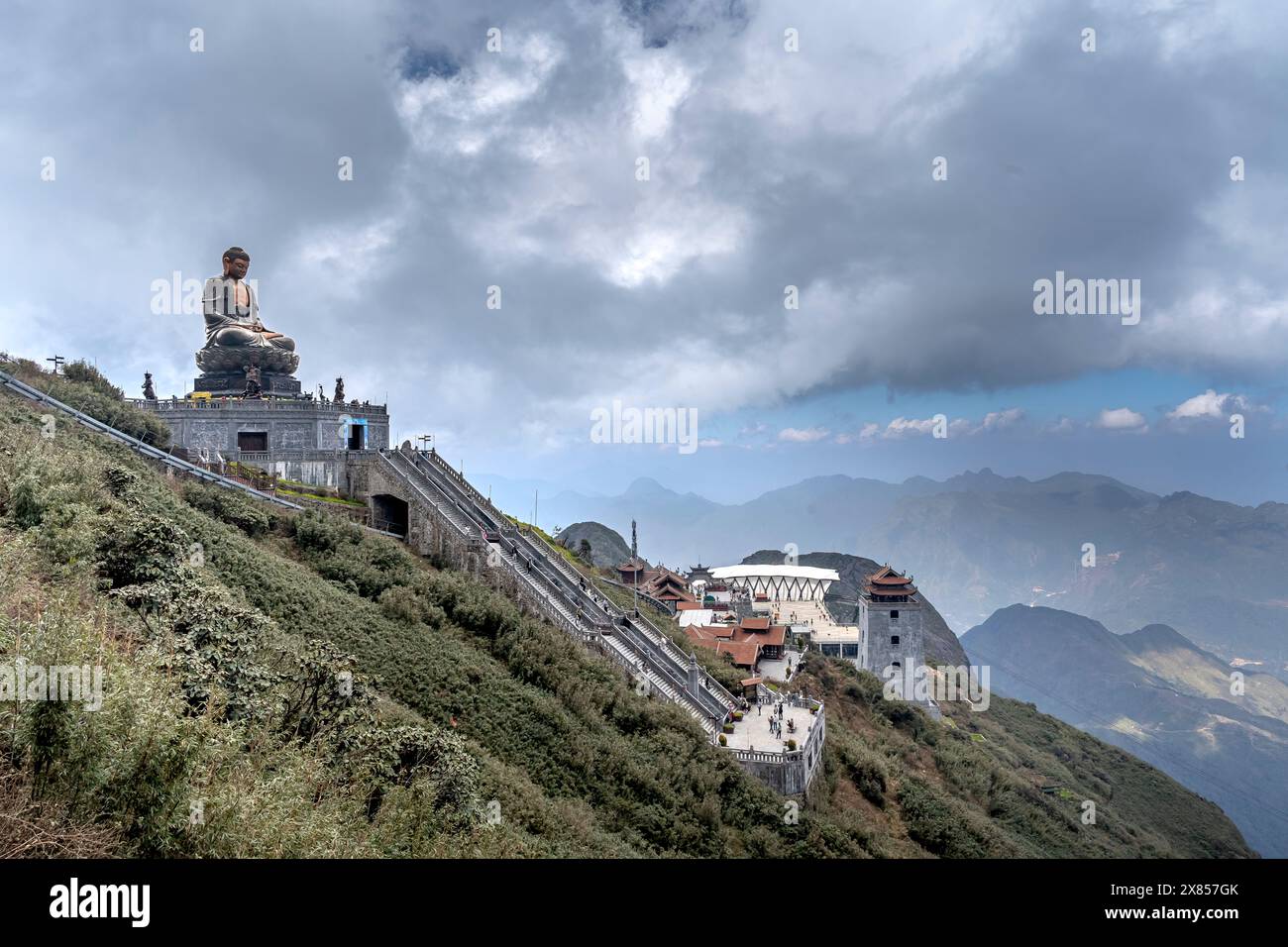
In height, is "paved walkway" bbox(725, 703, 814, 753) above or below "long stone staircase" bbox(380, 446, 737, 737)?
below

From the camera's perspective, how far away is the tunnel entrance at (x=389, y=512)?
28.8 metres

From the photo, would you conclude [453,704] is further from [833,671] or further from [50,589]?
[833,671]

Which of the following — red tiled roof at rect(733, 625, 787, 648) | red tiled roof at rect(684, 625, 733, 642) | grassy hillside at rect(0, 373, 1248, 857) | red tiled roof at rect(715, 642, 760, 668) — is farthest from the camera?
red tiled roof at rect(733, 625, 787, 648)

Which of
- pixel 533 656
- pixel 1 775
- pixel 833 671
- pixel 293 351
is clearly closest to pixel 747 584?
pixel 833 671

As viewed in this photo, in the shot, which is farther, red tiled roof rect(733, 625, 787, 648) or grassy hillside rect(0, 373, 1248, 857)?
red tiled roof rect(733, 625, 787, 648)

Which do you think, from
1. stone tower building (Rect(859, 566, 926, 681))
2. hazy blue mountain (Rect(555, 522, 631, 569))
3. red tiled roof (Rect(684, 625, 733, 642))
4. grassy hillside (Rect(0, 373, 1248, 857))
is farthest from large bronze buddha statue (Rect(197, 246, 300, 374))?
hazy blue mountain (Rect(555, 522, 631, 569))

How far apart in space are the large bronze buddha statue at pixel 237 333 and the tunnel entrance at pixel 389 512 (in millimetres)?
9897

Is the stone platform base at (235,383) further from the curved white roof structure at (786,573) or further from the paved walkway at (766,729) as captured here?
the curved white roof structure at (786,573)

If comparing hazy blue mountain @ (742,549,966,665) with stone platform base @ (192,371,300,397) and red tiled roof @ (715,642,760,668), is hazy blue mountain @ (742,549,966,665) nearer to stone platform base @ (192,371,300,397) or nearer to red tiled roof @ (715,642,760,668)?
red tiled roof @ (715,642,760,668)

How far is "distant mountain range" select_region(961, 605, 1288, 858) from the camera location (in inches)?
3750

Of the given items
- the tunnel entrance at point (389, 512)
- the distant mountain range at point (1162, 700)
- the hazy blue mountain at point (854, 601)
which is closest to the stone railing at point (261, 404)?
the tunnel entrance at point (389, 512)

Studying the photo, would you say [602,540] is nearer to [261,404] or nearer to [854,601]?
[854,601]

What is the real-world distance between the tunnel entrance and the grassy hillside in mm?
4363
